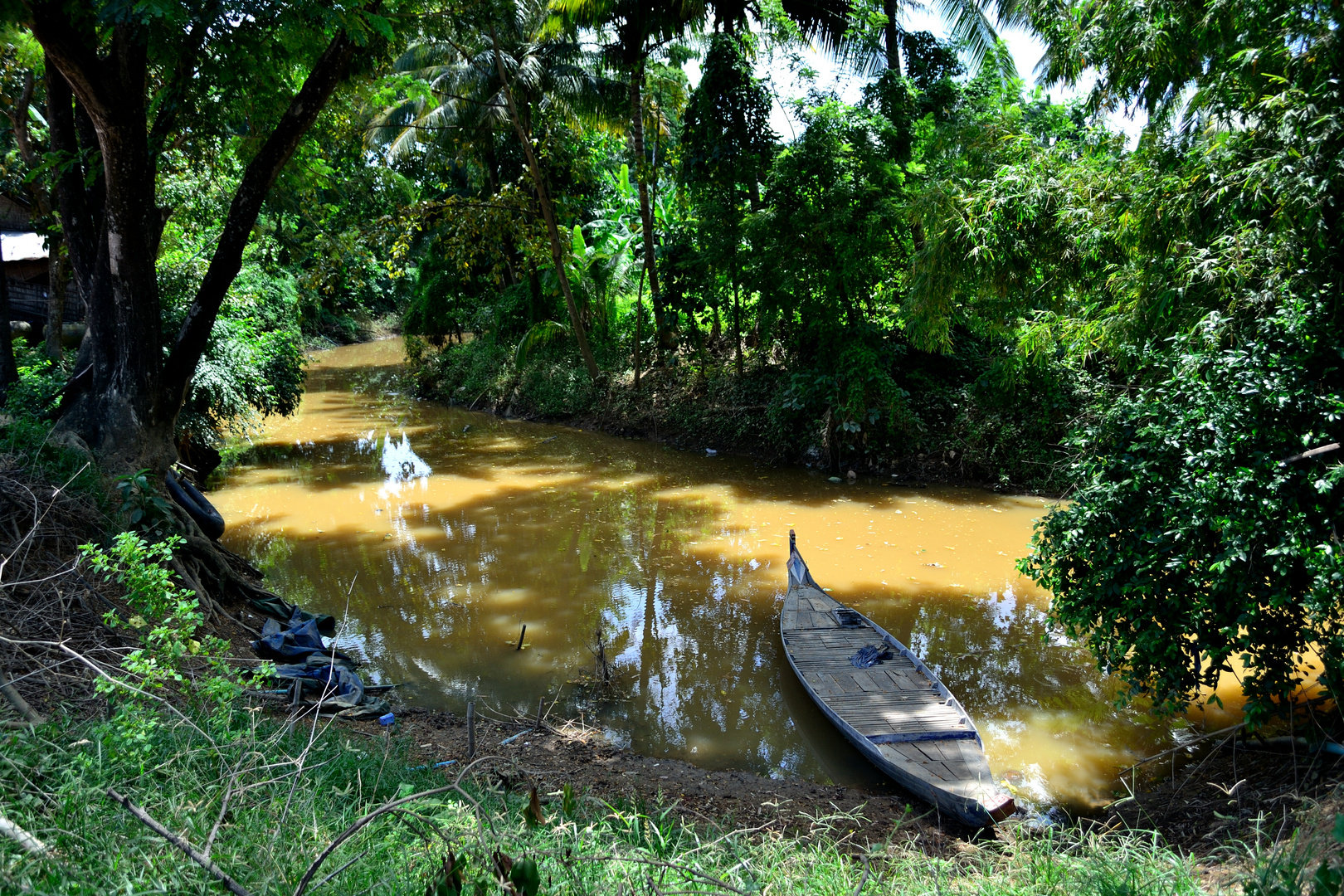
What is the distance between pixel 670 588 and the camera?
9.57 metres

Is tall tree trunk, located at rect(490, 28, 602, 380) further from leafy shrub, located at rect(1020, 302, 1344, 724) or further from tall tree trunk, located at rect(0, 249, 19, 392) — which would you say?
leafy shrub, located at rect(1020, 302, 1344, 724)

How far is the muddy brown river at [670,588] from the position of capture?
6.47 meters

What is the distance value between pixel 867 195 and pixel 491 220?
7887 mm

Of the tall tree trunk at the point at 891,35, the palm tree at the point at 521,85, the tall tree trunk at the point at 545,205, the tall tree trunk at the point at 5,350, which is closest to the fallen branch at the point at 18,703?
the tall tree trunk at the point at 5,350

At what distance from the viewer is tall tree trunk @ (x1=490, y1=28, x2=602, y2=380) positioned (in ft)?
51.2

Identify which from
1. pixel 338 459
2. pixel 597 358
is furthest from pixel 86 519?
pixel 597 358

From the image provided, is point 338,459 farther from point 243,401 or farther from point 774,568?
point 774,568

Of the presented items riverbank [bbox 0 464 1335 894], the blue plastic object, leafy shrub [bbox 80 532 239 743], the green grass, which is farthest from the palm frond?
the green grass

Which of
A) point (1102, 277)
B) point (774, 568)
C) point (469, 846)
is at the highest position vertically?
point (1102, 277)

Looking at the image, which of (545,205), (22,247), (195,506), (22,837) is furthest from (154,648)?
(22,247)

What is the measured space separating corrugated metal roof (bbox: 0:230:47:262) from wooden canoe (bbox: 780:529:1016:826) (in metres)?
15.9

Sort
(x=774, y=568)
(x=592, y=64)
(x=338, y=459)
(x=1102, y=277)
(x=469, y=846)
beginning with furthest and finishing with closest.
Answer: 1. (x=592, y=64)
2. (x=338, y=459)
3. (x=774, y=568)
4. (x=1102, y=277)
5. (x=469, y=846)

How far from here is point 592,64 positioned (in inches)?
697

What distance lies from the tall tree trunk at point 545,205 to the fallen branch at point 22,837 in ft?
48.6
